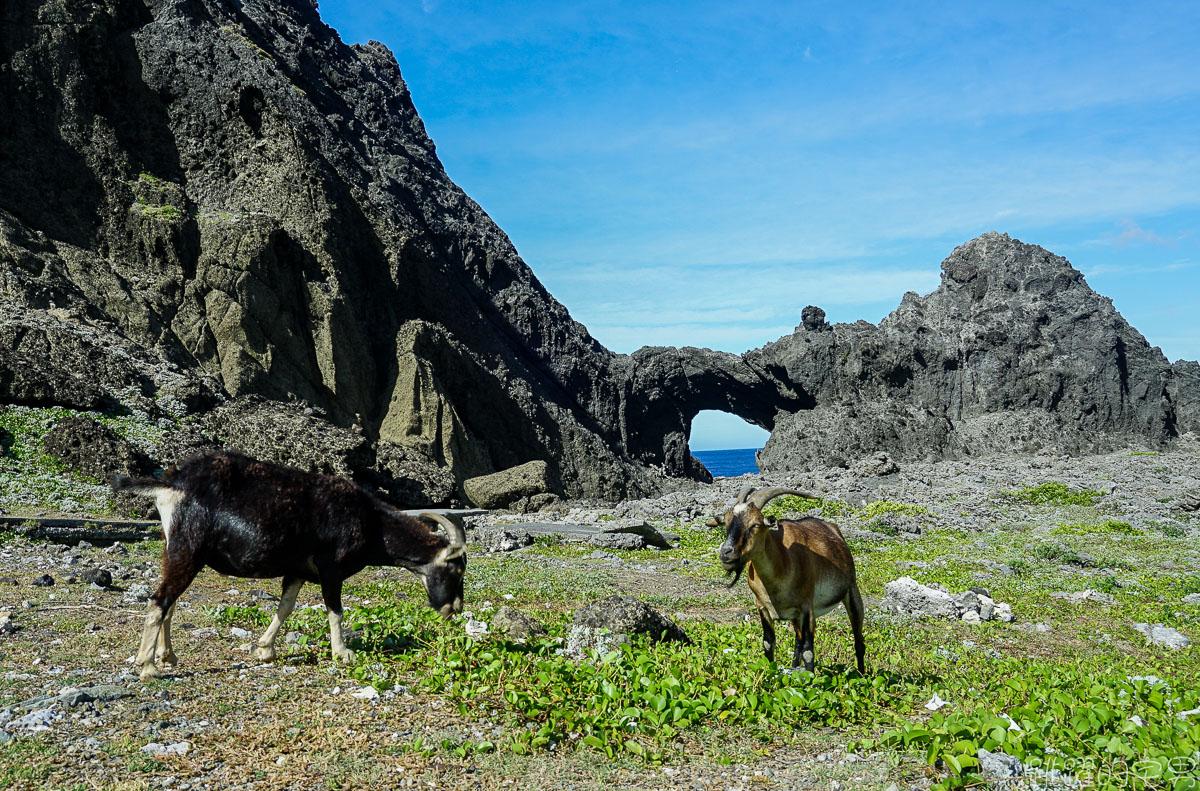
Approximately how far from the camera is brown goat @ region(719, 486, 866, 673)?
784 centimetres

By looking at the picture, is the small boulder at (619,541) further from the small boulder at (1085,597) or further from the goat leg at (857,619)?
the goat leg at (857,619)

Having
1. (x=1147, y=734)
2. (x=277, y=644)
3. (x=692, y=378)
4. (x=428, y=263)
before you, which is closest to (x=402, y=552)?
(x=277, y=644)

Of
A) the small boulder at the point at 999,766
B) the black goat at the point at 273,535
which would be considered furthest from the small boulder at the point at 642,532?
the small boulder at the point at 999,766

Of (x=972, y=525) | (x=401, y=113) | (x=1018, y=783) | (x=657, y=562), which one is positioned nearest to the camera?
(x=1018, y=783)

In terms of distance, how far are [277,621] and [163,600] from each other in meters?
1.21

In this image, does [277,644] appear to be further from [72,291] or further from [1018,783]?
[72,291]

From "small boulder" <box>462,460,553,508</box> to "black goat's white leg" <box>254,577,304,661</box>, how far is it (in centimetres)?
2507

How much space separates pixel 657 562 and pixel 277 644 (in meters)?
13.4

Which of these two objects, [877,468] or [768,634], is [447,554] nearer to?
[768,634]

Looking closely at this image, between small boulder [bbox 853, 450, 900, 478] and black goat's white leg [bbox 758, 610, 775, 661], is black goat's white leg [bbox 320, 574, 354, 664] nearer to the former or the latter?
black goat's white leg [bbox 758, 610, 775, 661]

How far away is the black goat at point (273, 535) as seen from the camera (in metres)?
7.30

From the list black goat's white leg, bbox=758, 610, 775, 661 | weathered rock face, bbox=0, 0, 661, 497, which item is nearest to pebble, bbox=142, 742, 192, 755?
black goat's white leg, bbox=758, 610, 775, 661

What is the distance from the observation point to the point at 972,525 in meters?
28.2

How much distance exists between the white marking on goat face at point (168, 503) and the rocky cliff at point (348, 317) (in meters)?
17.6
